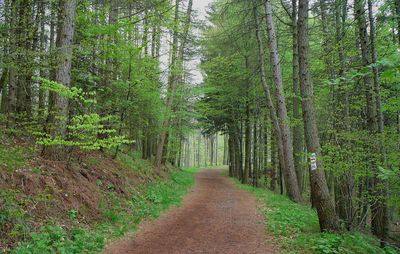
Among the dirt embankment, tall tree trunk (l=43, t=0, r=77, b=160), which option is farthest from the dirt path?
tall tree trunk (l=43, t=0, r=77, b=160)

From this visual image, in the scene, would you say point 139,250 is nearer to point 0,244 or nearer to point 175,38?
point 0,244

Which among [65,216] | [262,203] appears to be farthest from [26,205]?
[262,203]

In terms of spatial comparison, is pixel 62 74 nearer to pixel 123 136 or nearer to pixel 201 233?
pixel 123 136

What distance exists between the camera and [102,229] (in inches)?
264

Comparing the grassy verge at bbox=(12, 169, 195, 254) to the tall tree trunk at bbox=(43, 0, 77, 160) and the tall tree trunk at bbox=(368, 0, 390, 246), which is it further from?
the tall tree trunk at bbox=(368, 0, 390, 246)

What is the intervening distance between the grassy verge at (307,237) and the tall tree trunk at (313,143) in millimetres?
392

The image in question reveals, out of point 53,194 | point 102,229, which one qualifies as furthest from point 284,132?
point 53,194

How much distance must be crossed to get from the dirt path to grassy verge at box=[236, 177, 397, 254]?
0.38 meters

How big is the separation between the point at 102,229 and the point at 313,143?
5192 mm

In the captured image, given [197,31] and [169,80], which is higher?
[197,31]

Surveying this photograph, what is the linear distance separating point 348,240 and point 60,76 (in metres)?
7.83

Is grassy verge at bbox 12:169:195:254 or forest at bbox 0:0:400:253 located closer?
grassy verge at bbox 12:169:195:254

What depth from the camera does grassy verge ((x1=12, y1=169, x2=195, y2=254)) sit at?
512 cm

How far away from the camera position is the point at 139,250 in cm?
590
